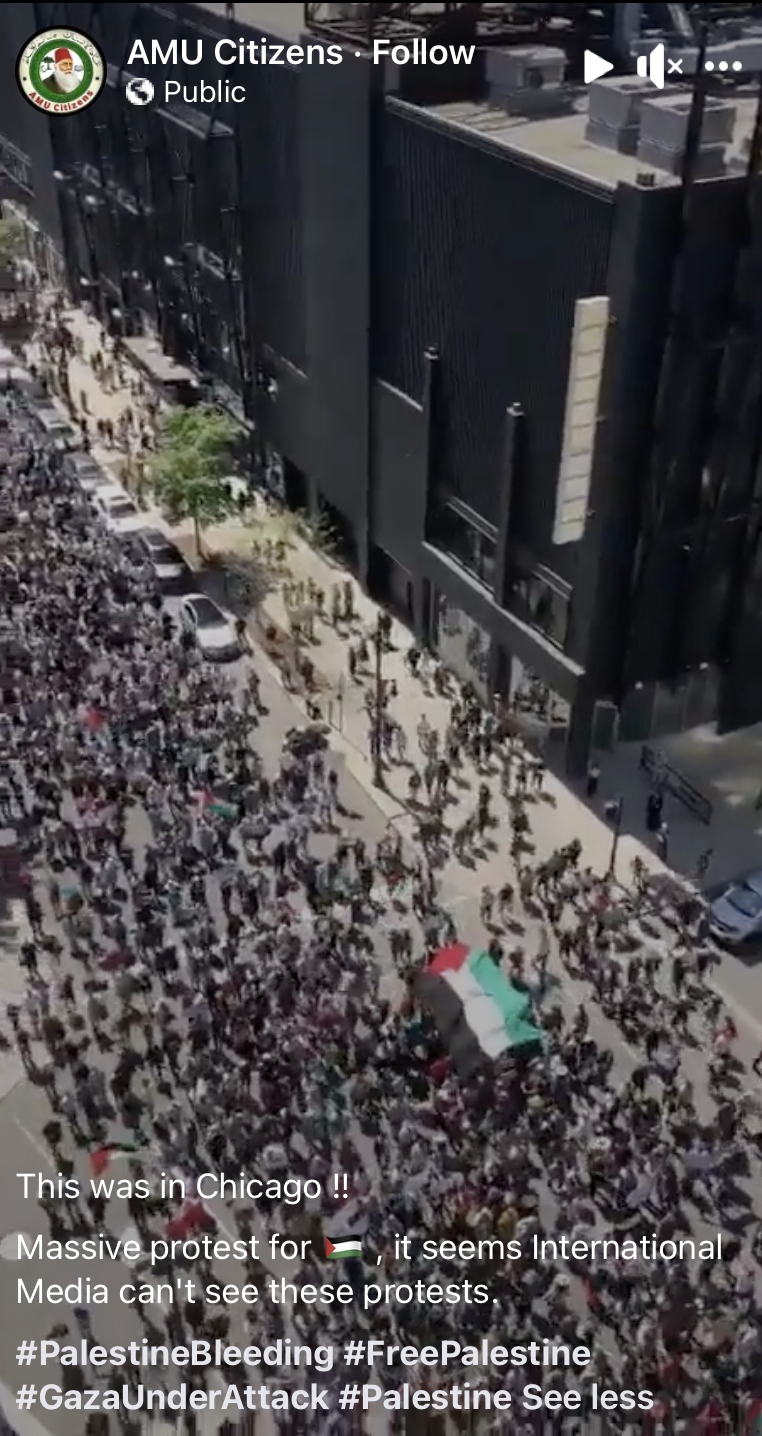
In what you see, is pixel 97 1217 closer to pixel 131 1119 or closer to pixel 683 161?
pixel 131 1119

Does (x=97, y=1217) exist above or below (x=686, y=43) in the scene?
below

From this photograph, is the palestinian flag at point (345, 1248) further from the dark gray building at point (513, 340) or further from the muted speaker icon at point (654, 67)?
the muted speaker icon at point (654, 67)

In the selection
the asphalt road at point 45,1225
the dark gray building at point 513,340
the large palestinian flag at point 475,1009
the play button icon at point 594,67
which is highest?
the play button icon at point 594,67

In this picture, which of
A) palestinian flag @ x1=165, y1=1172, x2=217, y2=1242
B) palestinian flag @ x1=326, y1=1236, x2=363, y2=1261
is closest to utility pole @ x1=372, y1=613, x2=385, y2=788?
palestinian flag @ x1=165, y1=1172, x2=217, y2=1242

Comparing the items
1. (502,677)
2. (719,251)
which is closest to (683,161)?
(719,251)

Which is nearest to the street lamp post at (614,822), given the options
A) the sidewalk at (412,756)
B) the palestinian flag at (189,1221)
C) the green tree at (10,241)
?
the sidewalk at (412,756)

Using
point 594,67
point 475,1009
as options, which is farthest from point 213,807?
point 594,67

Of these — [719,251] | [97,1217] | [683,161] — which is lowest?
[97,1217]
